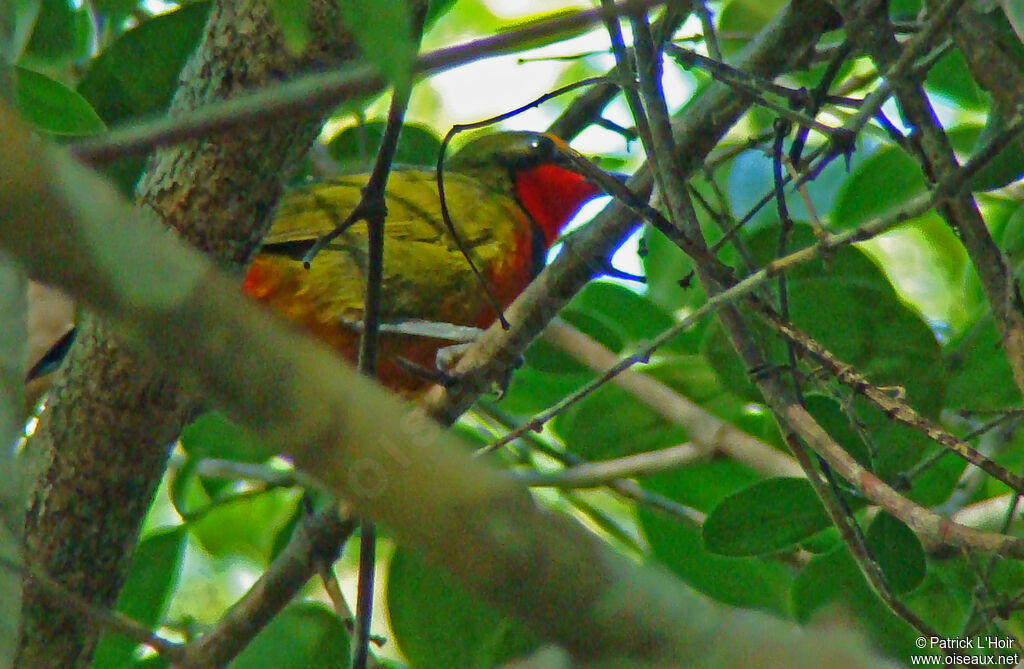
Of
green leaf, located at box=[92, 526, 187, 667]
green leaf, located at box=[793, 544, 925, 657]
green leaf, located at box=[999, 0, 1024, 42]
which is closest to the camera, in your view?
green leaf, located at box=[999, 0, 1024, 42]

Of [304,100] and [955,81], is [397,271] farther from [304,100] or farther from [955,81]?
[304,100]

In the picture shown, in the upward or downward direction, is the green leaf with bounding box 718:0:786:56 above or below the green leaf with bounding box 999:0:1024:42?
above

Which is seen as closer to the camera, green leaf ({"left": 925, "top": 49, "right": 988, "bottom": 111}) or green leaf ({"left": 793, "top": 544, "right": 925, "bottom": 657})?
green leaf ({"left": 793, "top": 544, "right": 925, "bottom": 657})

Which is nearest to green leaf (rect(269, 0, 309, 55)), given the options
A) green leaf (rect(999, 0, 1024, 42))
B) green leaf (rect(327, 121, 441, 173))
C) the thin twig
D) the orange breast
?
the thin twig

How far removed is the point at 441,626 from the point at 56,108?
1111 mm

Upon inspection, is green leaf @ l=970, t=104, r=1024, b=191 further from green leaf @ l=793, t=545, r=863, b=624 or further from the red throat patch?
the red throat patch

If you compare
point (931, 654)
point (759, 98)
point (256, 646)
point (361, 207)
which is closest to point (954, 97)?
point (759, 98)

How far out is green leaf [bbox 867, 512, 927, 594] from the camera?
1760 mm

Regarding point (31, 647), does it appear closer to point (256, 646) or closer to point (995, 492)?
point (256, 646)

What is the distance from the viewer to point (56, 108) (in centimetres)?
176

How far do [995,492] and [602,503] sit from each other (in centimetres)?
148

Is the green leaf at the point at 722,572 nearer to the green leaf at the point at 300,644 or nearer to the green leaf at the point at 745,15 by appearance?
the green leaf at the point at 300,644

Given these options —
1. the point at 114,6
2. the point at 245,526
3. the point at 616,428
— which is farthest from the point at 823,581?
the point at 114,6

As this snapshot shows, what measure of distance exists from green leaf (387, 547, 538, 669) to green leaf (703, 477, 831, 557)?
1.43 ft
